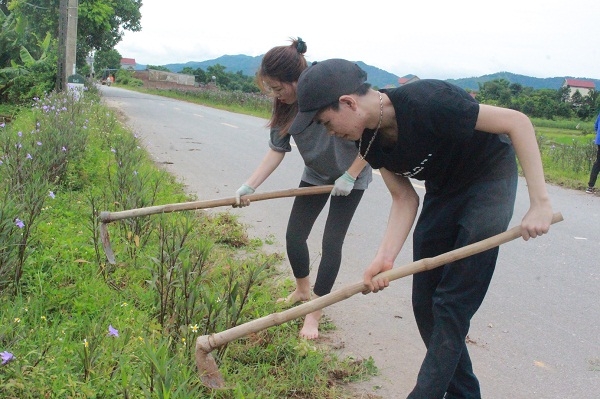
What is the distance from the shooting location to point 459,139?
2219mm

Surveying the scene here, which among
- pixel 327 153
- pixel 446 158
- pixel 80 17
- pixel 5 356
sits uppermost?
pixel 80 17

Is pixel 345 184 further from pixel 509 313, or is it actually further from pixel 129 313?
pixel 509 313

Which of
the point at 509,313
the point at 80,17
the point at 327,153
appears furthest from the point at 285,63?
the point at 80,17

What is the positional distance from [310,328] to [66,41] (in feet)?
42.3

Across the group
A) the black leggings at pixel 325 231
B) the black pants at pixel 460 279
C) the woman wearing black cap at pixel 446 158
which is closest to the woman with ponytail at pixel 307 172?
the black leggings at pixel 325 231

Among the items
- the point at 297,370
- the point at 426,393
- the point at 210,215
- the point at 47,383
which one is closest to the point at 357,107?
the point at 426,393

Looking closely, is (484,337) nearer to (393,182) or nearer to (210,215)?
(393,182)

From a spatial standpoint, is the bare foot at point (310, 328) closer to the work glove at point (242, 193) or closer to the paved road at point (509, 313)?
the paved road at point (509, 313)

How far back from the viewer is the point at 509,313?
13.0 feet

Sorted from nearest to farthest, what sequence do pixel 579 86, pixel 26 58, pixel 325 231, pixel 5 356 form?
pixel 5 356 < pixel 325 231 < pixel 26 58 < pixel 579 86

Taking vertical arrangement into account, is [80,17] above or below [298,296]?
above

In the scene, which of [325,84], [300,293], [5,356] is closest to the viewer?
[5,356]

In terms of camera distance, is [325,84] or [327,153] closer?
[325,84]

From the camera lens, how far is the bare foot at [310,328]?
329 centimetres
